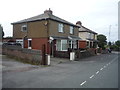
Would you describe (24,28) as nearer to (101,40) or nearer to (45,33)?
(45,33)

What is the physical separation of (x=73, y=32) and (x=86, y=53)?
5.62m

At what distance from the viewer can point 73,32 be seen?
34250mm

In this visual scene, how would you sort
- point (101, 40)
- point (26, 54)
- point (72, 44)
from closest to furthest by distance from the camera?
point (26, 54) < point (72, 44) < point (101, 40)

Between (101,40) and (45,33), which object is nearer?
(45,33)

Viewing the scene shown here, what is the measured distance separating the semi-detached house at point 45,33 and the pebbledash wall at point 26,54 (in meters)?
5.96

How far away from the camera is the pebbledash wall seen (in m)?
18.2

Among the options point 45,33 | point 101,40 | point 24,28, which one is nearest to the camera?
point 45,33

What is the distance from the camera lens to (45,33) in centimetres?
2614

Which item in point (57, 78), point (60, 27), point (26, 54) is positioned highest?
point (60, 27)

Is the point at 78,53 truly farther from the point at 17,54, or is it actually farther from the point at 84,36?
the point at 84,36

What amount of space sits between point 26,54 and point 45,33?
7.54 metres

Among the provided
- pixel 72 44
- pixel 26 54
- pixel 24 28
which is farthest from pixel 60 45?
pixel 26 54

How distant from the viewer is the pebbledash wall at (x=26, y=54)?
18.2 m

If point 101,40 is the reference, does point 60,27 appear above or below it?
above
